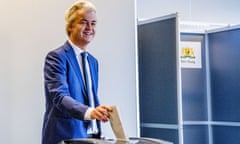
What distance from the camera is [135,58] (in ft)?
10.7

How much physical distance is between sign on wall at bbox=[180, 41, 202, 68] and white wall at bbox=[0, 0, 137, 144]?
45.9 inches

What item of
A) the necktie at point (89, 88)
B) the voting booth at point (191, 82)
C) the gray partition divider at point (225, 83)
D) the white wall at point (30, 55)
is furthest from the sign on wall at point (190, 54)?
the necktie at point (89, 88)

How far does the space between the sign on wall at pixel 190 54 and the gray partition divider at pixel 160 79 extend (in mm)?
610

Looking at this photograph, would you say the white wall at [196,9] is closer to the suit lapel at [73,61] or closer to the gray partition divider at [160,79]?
the gray partition divider at [160,79]

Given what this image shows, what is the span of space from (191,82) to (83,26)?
99.3 inches

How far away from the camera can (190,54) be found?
4.19 meters

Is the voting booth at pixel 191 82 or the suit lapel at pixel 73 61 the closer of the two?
the suit lapel at pixel 73 61

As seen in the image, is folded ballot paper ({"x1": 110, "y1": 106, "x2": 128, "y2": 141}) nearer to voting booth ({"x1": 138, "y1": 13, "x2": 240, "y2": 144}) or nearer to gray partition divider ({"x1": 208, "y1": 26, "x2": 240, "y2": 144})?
voting booth ({"x1": 138, "y1": 13, "x2": 240, "y2": 144})

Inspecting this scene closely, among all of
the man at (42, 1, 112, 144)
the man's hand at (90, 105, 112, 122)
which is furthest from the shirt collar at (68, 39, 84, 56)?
the man's hand at (90, 105, 112, 122)

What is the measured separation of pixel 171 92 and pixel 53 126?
1.69 m

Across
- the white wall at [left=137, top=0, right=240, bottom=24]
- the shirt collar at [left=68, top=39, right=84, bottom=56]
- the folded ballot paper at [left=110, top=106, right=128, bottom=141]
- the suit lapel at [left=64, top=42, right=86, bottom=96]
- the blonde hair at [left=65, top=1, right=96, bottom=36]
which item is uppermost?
the white wall at [left=137, top=0, right=240, bottom=24]

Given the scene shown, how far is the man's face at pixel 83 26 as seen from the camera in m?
1.85

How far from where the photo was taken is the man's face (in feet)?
6.07

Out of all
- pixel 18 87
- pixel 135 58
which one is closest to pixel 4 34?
pixel 18 87
